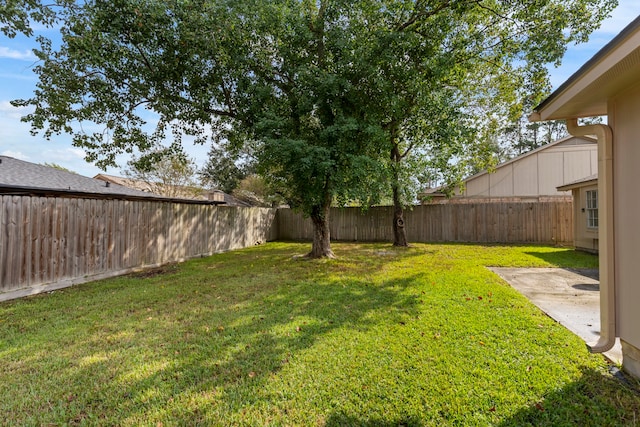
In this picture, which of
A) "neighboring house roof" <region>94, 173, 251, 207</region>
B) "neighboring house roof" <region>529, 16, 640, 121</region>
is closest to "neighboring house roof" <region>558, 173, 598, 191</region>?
"neighboring house roof" <region>529, 16, 640, 121</region>

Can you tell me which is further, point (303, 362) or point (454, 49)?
point (454, 49)

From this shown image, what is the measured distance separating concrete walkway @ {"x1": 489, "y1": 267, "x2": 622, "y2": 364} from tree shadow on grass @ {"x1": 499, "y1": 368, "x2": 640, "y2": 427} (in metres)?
0.56

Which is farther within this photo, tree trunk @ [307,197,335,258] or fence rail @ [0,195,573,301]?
tree trunk @ [307,197,335,258]

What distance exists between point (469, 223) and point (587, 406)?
11577mm

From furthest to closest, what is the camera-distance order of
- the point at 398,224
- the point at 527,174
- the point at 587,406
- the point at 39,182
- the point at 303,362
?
the point at 527,174 < the point at 398,224 < the point at 39,182 < the point at 303,362 < the point at 587,406

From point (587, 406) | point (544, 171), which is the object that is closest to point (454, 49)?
point (587, 406)

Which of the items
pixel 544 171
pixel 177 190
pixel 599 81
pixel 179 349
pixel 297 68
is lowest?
pixel 179 349

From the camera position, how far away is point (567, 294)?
15.2 ft

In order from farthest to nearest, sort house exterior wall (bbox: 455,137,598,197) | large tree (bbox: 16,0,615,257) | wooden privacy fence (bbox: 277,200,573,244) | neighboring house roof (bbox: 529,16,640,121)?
house exterior wall (bbox: 455,137,598,197), wooden privacy fence (bbox: 277,200,573,244), large tree (bbox: 16,0,615,257), neighboring house roof (bbox: 529,16,640,121)

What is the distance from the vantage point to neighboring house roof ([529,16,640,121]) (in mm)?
1891

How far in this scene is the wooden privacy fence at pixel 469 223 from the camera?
1159 cm

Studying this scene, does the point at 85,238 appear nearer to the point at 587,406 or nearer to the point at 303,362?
the point at 303,362

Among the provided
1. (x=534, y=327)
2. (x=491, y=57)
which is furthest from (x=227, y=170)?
(x=534, y=327)

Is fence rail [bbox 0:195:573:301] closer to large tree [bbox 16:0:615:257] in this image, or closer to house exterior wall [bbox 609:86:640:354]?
large tree [bbox 16:0:615:257]
